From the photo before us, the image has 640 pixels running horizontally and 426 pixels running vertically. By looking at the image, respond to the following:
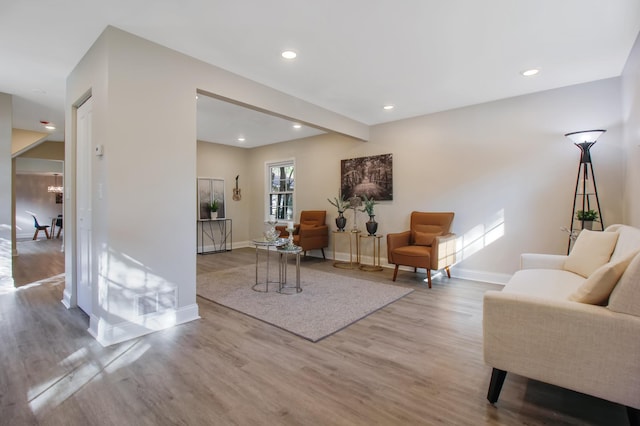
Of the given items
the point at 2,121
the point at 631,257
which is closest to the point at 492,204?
the point at 631,257

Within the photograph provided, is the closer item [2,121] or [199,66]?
[199,66]

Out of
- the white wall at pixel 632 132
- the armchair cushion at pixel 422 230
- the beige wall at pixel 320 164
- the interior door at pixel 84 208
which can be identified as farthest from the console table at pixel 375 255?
the interior door at pixel 84 208

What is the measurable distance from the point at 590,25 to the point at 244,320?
152 inches

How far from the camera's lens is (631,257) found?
1.46 m

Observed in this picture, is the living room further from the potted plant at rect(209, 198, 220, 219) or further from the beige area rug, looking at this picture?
the potted plant at rect(209, 198, 220, 219)

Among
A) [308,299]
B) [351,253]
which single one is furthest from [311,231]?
[308,299]

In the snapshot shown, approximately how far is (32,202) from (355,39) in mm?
12616

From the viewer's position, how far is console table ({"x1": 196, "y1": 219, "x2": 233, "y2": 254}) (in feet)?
22.8

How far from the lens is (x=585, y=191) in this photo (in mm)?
3617

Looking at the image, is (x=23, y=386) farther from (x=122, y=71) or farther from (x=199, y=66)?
(x=199, y=66)

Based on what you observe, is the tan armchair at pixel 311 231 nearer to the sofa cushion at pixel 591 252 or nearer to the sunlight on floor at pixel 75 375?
the sunlight on floor at pixel 75 375

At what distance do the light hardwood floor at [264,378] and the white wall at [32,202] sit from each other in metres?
9.45

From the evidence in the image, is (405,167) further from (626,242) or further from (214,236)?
(214,236)

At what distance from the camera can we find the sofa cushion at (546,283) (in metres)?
2.07
